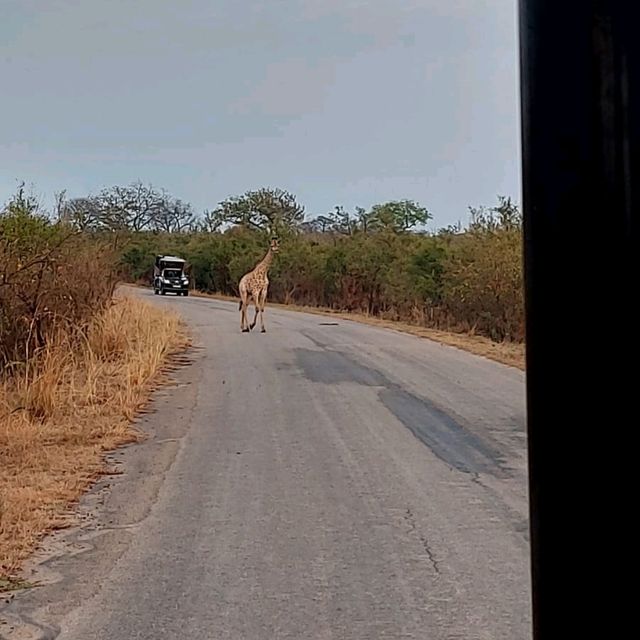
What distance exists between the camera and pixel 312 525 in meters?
7.01

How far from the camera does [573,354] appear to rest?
158 centimetres

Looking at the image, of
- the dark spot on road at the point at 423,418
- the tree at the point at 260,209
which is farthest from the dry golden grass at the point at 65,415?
the tree at the point at 260,209

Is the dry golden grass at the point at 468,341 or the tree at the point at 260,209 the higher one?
the tree at the point at 260,209

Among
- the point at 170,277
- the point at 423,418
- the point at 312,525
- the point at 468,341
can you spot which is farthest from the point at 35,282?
the point at 170,277

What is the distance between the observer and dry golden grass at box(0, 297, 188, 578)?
7.37 metres

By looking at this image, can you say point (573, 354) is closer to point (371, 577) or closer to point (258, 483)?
point (371, 577)

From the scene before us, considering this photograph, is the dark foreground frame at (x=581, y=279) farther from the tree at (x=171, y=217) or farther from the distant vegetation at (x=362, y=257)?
the tree at (x=171, y=217)

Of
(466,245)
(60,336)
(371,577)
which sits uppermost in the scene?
(466,245)

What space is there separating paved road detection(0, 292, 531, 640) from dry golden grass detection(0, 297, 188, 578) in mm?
365

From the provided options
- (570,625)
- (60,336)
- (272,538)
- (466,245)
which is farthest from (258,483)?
(466,245)

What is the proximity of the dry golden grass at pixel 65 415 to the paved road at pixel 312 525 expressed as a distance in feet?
1.20

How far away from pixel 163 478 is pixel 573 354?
733 cm

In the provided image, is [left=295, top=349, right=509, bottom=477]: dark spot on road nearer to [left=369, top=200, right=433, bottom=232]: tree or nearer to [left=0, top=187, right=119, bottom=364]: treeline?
[left=0, top=187, right=119, bottom=364]: treeline

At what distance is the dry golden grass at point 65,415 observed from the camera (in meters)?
7.37
